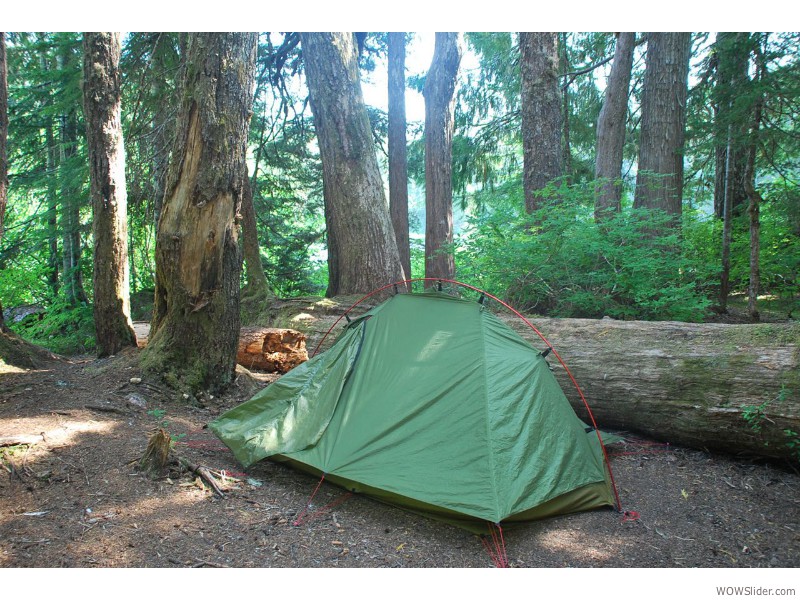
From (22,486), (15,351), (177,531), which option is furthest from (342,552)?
(15,351)

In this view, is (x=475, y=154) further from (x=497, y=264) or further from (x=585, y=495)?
(x=585, y=495)

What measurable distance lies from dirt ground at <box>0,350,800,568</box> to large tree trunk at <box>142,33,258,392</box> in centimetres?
92

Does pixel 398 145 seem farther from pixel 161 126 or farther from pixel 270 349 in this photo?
pixel 270 349

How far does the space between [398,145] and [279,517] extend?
890cm

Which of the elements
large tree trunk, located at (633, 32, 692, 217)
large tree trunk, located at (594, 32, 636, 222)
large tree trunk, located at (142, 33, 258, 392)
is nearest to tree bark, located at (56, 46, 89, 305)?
large tree trunk, located at (142, 33, 258, 392)

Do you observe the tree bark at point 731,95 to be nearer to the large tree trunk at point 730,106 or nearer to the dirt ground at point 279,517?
the large tree trunk at point 730,106

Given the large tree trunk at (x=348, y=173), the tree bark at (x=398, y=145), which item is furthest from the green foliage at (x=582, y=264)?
the tree bark at (x=398, y=145)

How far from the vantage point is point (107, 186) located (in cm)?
586

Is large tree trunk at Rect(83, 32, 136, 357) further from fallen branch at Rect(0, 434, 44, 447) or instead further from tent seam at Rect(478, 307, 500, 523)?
tent seam at Rect(478, 307, 500, 523)

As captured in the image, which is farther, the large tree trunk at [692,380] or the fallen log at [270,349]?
the fallen log at [270,349]

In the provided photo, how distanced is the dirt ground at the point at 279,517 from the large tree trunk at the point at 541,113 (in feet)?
17.2

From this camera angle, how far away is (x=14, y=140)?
10234 millimetres

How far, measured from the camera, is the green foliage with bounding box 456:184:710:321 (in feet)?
21.1

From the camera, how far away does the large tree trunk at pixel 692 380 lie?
13.0 ft
